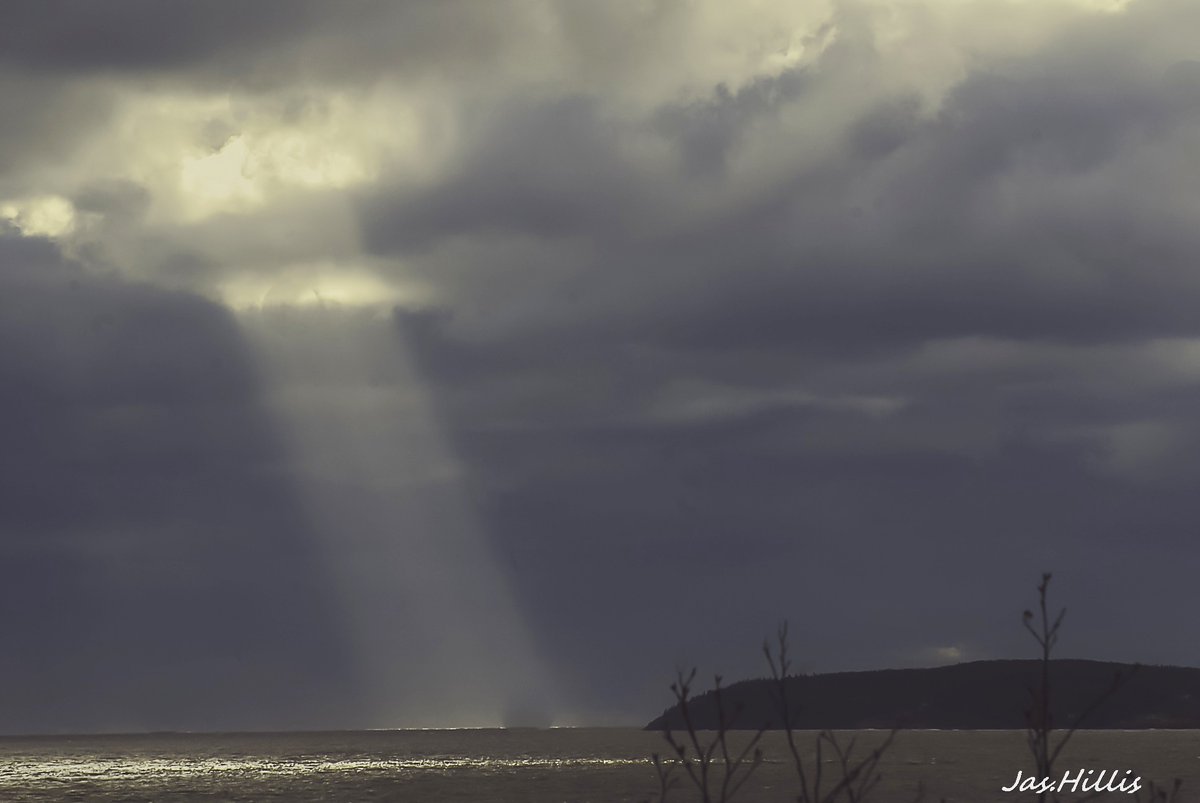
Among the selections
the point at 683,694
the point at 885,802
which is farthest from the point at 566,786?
the point at 683,694

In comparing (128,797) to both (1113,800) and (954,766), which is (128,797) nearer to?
(1113,800)

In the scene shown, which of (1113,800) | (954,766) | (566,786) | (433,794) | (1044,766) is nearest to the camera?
(1044,766)

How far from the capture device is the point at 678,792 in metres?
144

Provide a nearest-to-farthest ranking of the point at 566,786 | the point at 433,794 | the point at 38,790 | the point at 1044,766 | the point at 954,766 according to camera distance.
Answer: the point at 1044,766 < the point at 433,794 < the point at 566,786 < the point at 38,790 < the point at 954,766

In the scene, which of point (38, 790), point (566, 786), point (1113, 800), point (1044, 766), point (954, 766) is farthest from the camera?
point (954, 766)

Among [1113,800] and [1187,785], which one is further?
[1187,785]

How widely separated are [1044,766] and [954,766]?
18965cm

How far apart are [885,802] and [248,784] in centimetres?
7983

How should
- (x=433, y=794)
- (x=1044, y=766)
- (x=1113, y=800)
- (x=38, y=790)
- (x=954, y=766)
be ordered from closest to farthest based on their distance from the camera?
1. (x=1044, y=766)
2. (x=1113, y=800)
3. (x=433, y=794)
4. (x=38, y=790)
5. (x=954, y=766)

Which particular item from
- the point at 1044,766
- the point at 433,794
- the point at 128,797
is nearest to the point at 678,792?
the point at 433,794

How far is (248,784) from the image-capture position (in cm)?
16800

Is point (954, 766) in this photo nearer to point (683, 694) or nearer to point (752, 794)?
point (752, 794)

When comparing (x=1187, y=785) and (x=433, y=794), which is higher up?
(x=433, y=794)

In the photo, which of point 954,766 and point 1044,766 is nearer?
point 1044,766
